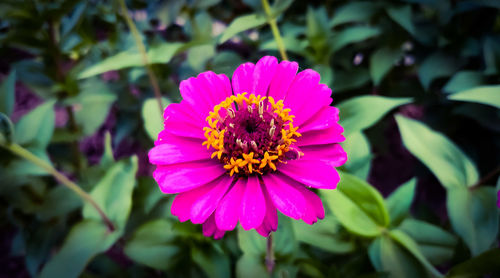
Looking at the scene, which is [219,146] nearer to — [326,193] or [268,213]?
[268,213]

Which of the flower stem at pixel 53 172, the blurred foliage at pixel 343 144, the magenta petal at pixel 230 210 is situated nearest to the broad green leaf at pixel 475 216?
the blurred foliage at pixel 343 144

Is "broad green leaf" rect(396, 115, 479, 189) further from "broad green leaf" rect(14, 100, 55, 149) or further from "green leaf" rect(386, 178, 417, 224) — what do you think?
"broad green leaf" rect(14, 100, 55, 149)

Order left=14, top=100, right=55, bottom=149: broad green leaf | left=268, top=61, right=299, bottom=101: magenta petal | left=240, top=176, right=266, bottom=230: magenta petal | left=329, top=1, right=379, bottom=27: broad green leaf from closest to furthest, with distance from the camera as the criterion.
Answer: left=240, top=176, right=266, bottom=230: magenta petal → left=268, top=61, right=299, bottom=101: magenta petal → left=14, top=100, right=55, bottom=149: broad green leaf → left=329, top=1, right=379, bottom=27: broad green leaf

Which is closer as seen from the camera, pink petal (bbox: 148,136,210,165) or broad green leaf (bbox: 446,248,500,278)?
pink petal (bbox: 148,136,210,165)

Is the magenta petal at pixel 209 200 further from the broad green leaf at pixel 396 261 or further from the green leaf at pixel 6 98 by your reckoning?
the green leaf at pixel 6 98

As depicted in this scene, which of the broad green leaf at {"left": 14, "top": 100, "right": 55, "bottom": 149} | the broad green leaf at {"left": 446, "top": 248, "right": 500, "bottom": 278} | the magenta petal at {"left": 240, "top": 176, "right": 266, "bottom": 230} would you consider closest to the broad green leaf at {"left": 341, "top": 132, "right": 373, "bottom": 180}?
the broad green leaf at {"left": 446, "top": 248, "right": 500, "bottom": 278}

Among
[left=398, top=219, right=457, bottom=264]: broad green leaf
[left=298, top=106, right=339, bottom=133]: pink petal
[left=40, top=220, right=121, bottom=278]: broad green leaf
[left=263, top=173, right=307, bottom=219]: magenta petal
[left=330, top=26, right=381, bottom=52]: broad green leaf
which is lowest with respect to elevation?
[left=398, top=219, right=457, bottom=264]: broad green leaf
